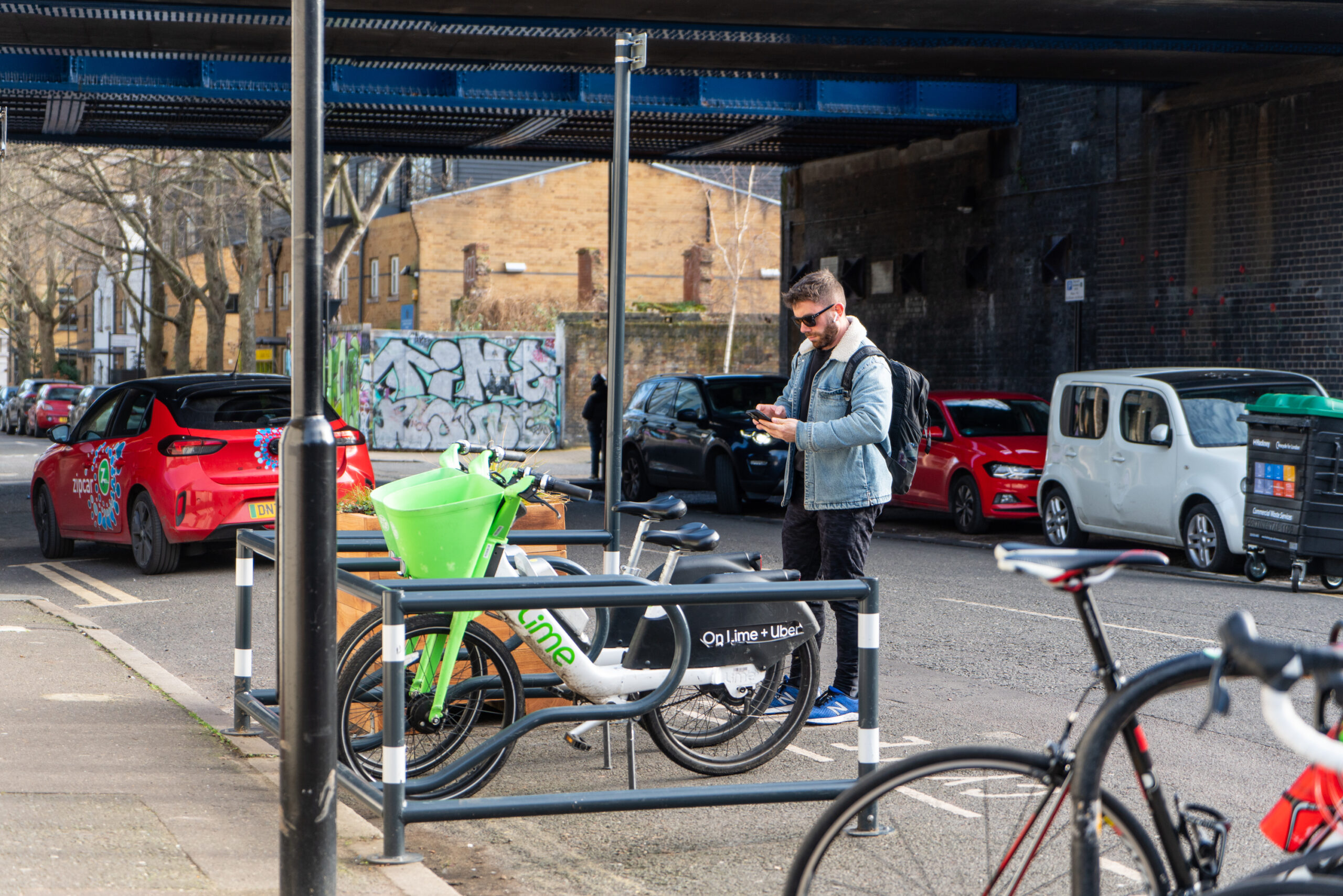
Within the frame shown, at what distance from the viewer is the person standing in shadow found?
25.4 metres

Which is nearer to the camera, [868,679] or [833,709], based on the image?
[868,679]

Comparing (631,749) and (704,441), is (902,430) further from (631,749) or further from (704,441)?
(704,441)

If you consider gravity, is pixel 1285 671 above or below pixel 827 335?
below

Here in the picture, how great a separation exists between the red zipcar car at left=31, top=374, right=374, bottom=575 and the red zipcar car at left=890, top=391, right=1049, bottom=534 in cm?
670

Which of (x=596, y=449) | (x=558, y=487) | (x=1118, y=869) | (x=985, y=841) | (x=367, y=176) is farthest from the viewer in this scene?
(x=367, y=176)

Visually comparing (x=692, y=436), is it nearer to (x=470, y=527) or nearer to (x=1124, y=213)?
(x=1124, y=213)

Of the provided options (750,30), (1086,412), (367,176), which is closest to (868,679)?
(1086,412)

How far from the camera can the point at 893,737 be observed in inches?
258

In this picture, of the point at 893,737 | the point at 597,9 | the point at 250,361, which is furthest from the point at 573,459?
the point at 893,737

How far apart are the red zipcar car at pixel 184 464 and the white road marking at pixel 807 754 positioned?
5690 mm

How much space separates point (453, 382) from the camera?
37.1 meters

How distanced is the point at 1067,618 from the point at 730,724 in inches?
183

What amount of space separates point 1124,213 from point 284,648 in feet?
55.0

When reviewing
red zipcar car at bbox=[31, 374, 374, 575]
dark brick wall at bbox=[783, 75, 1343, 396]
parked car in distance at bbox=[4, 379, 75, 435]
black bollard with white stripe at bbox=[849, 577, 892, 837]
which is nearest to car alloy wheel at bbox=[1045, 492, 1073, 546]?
dark brick wall at bbox=[783, 75, 1343, 396]
